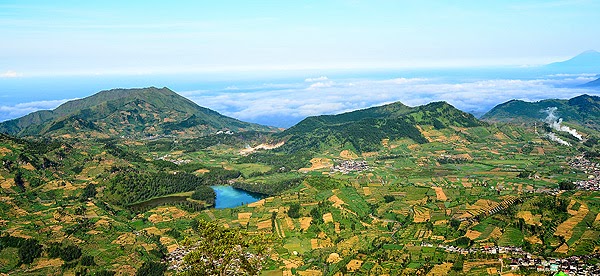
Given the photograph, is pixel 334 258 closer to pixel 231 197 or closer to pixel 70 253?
pixel 70 253

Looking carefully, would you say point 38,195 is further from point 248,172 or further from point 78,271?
point 248,172

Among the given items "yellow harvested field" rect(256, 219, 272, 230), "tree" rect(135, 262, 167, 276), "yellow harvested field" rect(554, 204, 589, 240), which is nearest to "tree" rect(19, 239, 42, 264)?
"tree" rect(135, 262, 167, 276)

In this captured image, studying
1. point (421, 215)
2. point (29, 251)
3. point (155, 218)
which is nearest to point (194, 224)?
point (155, 218)

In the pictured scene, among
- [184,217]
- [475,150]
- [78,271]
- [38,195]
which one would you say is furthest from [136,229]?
[475,150]

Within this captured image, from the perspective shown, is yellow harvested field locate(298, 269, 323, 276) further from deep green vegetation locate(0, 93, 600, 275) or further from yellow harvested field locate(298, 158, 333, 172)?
yellow harvested field locate(298, 158, 333, 172)

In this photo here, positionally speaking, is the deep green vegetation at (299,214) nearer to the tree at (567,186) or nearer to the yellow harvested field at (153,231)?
the yellow harvested field at (153,231)

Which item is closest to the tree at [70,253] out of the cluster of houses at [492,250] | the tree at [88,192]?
the tree at [88,192]
